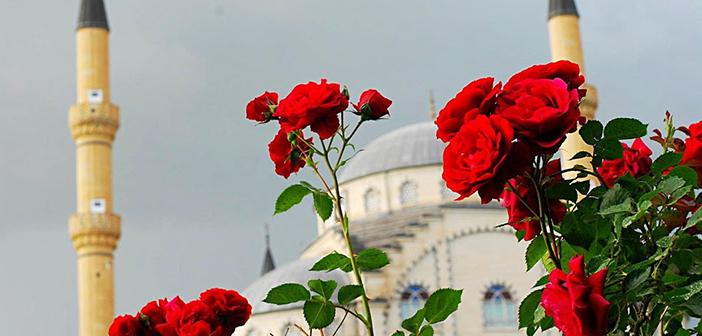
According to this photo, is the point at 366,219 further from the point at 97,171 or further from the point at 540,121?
the point at 540,121

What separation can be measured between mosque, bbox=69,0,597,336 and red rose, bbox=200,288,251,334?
1112 inches

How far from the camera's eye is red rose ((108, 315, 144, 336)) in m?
3.34

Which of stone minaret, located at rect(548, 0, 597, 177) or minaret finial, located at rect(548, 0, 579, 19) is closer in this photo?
stone minaret, located at rect(548, 0, 597, 177)

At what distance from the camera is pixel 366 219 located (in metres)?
42.6

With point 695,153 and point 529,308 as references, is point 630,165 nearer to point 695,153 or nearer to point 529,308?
point 695,153

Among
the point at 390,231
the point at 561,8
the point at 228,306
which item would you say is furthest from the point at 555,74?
the point at 390,231

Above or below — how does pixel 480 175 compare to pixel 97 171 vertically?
below

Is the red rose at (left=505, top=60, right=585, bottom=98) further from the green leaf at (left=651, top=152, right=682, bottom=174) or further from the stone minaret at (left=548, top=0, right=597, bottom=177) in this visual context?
the stone minaret at (left=548, top=0, right=597, bottom=177)

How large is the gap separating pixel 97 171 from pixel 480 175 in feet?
106

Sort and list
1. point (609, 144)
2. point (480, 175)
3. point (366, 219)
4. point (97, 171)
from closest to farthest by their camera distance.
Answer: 1. point (480, 175)
2. point (609, 144)
3. point (97, 171)
4. point (366, 219)

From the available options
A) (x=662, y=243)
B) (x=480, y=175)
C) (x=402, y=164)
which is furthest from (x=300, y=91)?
(x=402, y=164)

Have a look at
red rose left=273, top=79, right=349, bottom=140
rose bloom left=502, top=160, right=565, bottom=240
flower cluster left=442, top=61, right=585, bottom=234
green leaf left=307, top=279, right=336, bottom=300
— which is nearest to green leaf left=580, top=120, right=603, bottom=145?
rose bloom left=502, top=160, right=565, bottom=240

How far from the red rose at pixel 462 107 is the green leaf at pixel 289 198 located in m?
0.59

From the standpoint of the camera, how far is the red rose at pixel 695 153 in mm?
3393
